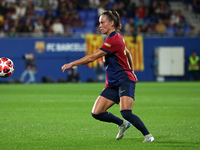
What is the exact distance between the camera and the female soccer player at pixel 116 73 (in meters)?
7.00

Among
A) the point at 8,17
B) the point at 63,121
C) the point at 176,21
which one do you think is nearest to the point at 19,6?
the point at 8,17

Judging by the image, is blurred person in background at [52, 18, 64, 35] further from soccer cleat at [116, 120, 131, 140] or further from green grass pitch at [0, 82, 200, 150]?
soccer cleat at [116, 120, 131, 140]

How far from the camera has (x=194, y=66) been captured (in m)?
31.2

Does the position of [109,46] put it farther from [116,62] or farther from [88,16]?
[88,16]

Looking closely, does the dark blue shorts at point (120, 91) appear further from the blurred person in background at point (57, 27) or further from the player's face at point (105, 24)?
the blurred person in background at point (57, 27)

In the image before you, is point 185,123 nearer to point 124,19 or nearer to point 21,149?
point 21,149

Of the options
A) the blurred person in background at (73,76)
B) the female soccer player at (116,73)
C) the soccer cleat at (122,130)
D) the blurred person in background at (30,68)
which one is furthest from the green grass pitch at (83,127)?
the blurred person in background at (73,76)

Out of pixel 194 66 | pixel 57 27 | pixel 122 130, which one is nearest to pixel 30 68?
pixel 57 27

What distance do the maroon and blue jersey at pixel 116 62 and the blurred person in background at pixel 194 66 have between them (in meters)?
24.3

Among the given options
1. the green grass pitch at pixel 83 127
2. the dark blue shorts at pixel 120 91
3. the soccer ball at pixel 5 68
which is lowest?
the green grass pitch at pixel 83 127

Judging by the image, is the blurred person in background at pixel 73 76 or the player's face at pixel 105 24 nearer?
the player's face at pixel 105 24

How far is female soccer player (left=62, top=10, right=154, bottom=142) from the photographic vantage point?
23.0 feet

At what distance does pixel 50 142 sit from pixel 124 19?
967 inches

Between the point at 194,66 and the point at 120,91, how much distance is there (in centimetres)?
2496
